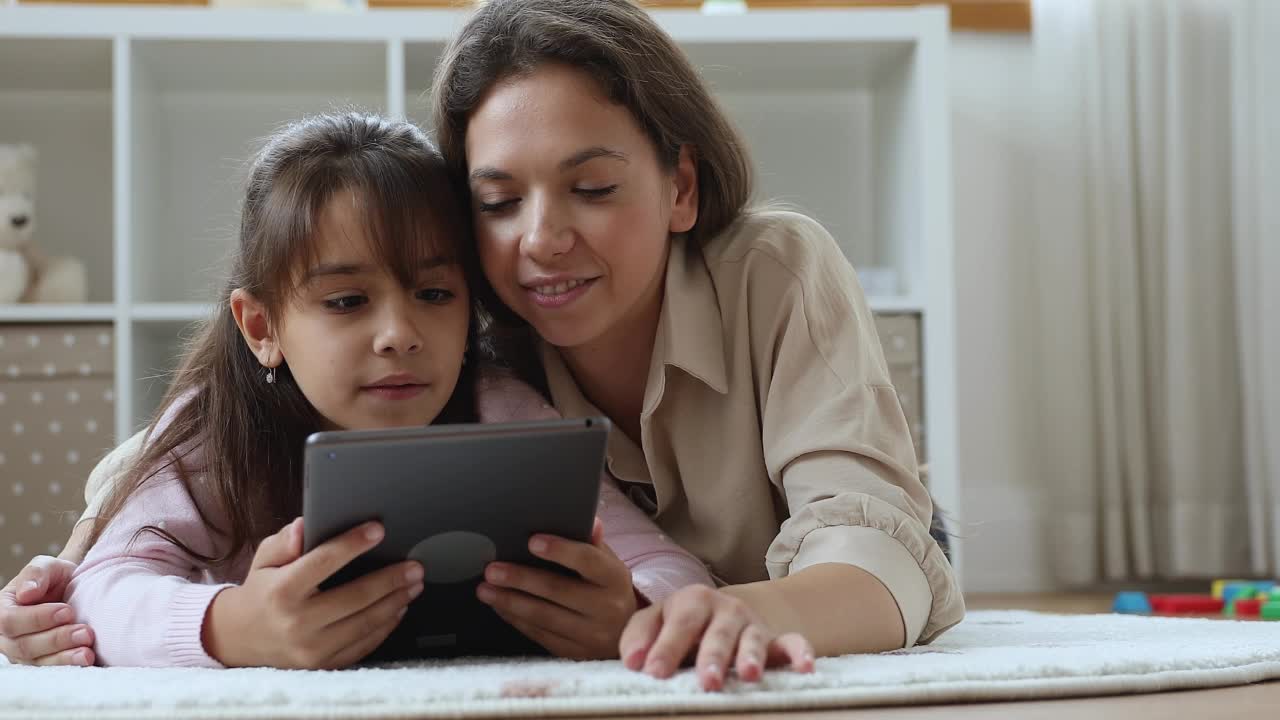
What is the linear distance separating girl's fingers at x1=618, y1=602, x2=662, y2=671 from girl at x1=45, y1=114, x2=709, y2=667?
0.09 m

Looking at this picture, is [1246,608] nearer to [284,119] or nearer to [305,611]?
[305,611]

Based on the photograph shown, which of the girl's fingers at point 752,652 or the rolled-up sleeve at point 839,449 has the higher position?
the rolled-up sleeve at point 839,449

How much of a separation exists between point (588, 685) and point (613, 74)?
61cm

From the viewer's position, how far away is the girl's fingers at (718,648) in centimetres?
68

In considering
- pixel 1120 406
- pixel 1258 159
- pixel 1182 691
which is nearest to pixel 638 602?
pixel 1182 691

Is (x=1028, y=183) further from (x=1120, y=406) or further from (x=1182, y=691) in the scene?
(x=1182, y=691)

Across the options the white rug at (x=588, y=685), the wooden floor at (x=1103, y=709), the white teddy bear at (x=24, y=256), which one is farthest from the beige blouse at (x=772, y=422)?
the white teddy bear at (x=24, y=256)

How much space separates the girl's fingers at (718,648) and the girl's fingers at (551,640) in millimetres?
155

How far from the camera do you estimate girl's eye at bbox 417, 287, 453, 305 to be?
3.64 ft

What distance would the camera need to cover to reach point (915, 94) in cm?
219

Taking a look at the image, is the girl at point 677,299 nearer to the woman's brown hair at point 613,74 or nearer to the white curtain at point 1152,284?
the woman's brown hair at point 613,74

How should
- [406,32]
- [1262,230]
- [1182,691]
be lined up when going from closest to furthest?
[1182,691], [406,32], [1262,230]

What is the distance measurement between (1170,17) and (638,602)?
77.9 inches

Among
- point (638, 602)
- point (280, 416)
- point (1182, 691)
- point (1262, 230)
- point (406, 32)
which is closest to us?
point (1182, 691)
